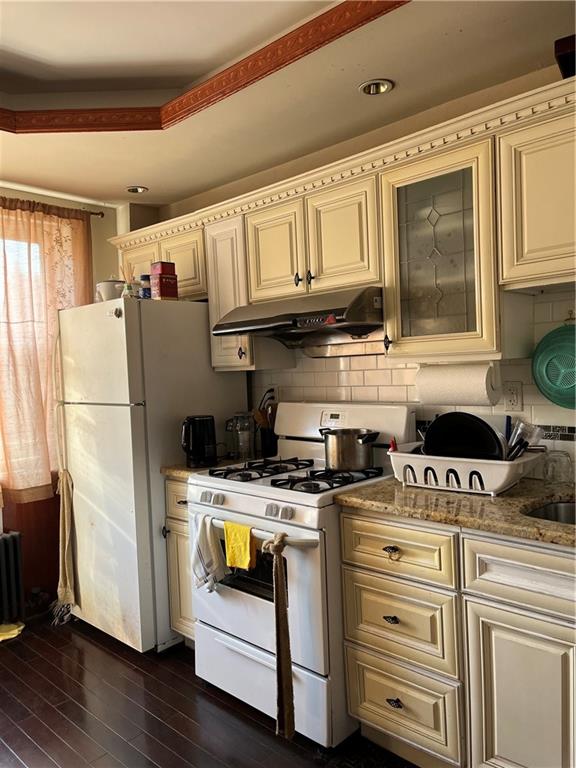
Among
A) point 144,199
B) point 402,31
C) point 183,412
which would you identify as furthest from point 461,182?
point 144,199

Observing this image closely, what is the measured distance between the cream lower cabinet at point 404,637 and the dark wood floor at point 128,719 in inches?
8.0

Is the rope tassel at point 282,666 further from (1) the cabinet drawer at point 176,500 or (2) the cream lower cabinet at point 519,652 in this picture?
(1) the cabinet drawer at point 176,500

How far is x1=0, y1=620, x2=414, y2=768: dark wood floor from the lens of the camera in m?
2.06

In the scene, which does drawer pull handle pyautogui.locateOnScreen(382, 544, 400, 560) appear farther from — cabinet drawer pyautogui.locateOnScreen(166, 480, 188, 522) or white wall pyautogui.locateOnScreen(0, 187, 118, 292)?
white wall pyautogui.locateOnScreen(0, 187, 118, 292)

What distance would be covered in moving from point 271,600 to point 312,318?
115 cm

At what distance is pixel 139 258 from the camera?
3.49 meters

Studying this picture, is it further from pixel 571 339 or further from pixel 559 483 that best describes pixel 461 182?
pixel 559 483

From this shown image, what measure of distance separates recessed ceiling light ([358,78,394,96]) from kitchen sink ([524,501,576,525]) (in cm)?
169

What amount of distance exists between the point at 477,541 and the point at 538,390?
2.45 feet

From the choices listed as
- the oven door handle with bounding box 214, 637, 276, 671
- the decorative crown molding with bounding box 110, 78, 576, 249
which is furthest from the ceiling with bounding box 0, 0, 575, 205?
the oven door handle with bounding box 214, 637, 276, 671

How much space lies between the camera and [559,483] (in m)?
2.08

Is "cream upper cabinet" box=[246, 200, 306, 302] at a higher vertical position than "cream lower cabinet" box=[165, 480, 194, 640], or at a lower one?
higher

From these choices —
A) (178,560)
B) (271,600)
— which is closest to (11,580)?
(178,560)

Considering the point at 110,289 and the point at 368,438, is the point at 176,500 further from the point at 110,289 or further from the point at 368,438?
the point at 110,289
